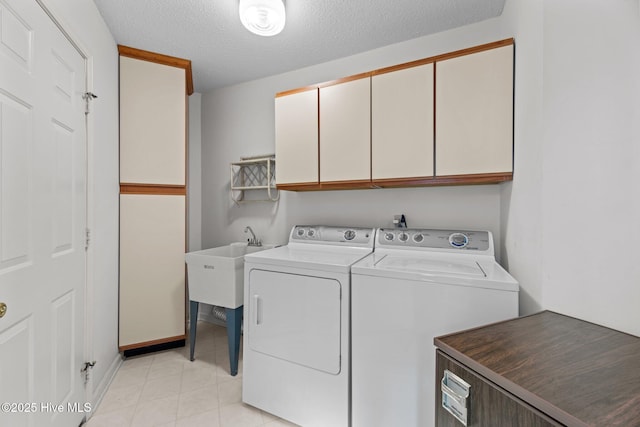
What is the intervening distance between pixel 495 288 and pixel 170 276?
2388 mm

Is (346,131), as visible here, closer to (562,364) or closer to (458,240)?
(458,240)

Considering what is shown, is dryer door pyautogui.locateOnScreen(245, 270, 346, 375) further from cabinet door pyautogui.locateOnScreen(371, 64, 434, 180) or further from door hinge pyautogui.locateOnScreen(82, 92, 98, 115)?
door hinge pyautogui.locateOnScreen(82, 92, 98, 115)

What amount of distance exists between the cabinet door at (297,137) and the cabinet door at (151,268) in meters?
1.02

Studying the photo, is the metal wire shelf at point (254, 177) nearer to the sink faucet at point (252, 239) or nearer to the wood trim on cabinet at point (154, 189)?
the sink faucet at point (252, 239)

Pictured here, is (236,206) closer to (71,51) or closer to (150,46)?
(150,46)

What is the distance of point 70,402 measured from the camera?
146 centimetres

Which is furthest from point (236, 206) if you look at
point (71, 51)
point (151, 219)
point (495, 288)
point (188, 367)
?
point (495, 288)

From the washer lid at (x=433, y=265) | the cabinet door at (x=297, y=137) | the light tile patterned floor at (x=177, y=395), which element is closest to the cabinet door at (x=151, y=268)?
the light tile patterned floor at (x=177, y=395)

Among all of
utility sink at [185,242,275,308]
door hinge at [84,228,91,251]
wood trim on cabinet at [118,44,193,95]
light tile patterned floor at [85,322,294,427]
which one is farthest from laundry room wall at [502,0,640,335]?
wood trim on cabinet at [118,44,193,95]

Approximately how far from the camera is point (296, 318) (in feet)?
5.17

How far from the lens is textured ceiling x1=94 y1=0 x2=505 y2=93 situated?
175cm

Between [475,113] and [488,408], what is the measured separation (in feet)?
4.76

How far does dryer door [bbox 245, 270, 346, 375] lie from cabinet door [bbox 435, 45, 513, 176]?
1.02m

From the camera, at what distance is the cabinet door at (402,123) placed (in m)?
1.69
